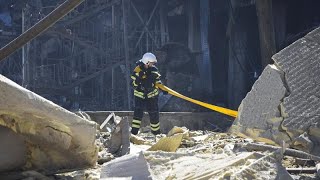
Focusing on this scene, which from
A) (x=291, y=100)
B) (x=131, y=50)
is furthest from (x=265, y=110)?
(x=131, y=50)

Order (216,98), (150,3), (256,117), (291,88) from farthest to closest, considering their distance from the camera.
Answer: (150,3)
(216,98)
(256,117)
(291,88)

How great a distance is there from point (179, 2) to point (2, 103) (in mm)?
14920

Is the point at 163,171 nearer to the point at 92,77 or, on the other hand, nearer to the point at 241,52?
the point at 241,52

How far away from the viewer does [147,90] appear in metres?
7.70

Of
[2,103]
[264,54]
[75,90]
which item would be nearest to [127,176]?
[2,103]

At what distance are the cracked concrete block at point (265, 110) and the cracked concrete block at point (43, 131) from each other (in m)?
1.86

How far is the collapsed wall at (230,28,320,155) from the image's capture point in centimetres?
381

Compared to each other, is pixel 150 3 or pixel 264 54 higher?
pixel 150 3

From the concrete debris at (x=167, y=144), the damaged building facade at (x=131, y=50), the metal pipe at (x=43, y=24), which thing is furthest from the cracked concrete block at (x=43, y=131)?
the damaged building facade at (x=131, y=50)

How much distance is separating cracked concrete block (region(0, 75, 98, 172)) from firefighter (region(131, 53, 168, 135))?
437cm

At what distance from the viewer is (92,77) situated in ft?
55.2

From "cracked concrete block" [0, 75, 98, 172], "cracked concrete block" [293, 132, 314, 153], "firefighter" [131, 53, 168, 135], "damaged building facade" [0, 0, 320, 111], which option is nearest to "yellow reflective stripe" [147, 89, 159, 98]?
"firefighter" [131, 53, 168, 135]

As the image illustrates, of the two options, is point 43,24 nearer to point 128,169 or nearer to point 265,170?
point 128,169

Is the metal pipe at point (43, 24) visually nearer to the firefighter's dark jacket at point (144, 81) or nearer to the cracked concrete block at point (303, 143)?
the cracked concrete block at point (303, 143)
